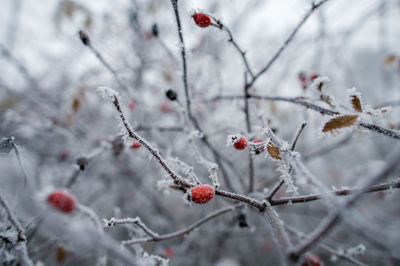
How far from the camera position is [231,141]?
1137 millimetres

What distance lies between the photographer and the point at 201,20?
46.6 inches

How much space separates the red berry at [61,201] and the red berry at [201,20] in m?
0.95

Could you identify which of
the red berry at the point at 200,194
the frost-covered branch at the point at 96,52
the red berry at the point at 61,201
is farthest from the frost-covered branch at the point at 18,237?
the frost-covered branch at the point at 96,52

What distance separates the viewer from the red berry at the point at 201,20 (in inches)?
45.9

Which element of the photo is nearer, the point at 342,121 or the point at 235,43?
the point at 342,121

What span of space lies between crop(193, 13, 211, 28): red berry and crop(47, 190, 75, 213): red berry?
0.95 m

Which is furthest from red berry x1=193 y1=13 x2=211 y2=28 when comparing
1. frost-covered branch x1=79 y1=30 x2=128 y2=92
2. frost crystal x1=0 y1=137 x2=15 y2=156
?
frost crystal x1=0 y1=137 x2=15 y2=156

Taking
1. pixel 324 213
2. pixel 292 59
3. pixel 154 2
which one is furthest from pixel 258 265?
pixel 154 2

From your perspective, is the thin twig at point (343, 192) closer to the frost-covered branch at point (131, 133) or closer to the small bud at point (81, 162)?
the frost-covered branch at point (131, 133)

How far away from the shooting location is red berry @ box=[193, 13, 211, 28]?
1167 millimetres

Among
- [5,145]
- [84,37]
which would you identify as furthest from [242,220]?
[84,37]

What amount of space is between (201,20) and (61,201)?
3.22ft

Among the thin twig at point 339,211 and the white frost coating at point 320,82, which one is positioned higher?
the white frost coating at point 320,82

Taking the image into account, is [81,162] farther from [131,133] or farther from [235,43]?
[235,43]
